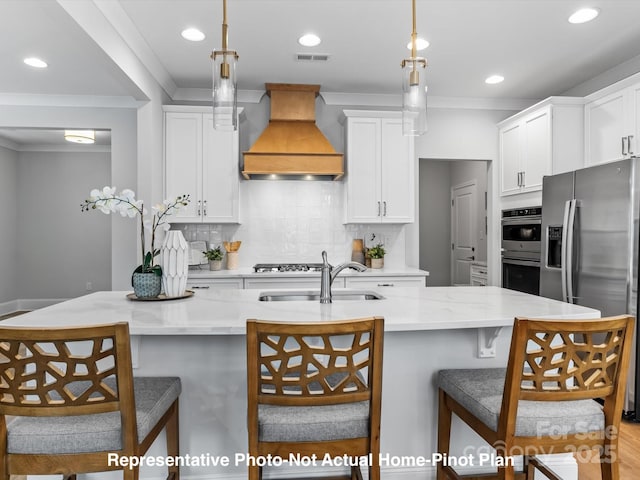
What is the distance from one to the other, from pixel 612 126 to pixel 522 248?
1.24 m

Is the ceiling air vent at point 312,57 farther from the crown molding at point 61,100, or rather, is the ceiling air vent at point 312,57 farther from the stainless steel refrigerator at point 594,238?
the stainless steel refrigerator at point 594,238

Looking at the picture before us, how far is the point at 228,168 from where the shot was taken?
4.04 meters

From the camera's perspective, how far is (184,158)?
3984 millimetres

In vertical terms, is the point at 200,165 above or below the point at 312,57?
below

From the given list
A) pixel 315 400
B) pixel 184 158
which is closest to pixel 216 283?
pixel 184 158

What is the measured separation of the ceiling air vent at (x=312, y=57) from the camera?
11.3 ft

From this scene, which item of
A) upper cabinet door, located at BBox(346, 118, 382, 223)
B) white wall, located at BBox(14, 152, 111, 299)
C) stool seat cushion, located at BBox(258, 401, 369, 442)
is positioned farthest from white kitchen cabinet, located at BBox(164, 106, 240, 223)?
white wall, located at BBox(14, 152, 111, 299)

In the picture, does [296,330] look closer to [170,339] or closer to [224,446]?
[170,339]

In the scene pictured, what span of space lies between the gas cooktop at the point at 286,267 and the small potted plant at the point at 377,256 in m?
0.56

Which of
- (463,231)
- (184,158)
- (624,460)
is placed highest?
(184,158)

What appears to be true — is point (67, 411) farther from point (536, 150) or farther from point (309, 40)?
point (536, 150)

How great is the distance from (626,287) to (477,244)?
327 cm

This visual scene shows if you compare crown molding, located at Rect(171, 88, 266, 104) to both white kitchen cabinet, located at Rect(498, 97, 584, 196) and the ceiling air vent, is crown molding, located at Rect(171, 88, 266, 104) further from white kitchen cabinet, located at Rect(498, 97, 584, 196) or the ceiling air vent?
white kitchen cabinet, located at Rect(498, 97, 584, 196)

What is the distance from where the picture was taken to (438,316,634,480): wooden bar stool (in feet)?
4.59
